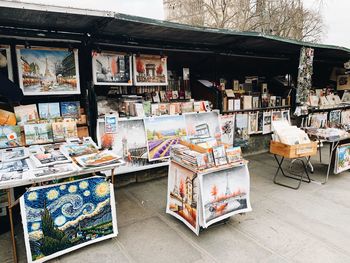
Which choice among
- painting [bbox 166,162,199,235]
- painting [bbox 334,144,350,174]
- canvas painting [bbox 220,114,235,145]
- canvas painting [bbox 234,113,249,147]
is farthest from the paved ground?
canvas painting [bbox 234,113,249,147]

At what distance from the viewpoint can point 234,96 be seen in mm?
6465

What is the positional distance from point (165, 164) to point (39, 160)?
8.30 ft

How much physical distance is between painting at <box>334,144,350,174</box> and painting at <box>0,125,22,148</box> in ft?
18.3

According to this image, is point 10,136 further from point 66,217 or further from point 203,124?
point 203,124

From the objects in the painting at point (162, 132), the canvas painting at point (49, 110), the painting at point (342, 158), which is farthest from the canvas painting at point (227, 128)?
the canvas painting at point (49, 110)

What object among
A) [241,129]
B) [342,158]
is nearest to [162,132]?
[241,129]

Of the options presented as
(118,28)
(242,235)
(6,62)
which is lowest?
(242,235)

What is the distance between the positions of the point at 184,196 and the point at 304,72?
4819 millimetres

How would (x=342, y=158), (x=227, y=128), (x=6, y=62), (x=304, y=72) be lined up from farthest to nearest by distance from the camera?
1. (x=304, y=72)
2. (x=227, y=128)
3. (x=342, y=158)
4. (x=6, y=62)

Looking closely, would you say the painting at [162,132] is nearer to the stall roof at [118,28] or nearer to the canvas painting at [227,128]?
the canvas painting at [227,128]

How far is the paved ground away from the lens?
A: 2.94 metres

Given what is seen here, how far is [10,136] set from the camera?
3.66 m

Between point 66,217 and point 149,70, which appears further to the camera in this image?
point 149,70

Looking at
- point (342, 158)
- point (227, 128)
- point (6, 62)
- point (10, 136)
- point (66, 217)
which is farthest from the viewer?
point (227, 128)
